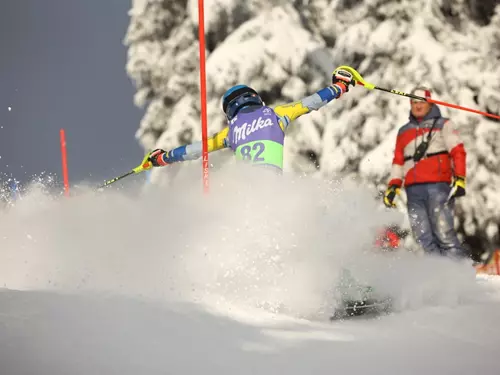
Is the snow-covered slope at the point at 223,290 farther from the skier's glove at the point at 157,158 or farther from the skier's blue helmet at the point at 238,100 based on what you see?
the skier's glove at the point at 157,158

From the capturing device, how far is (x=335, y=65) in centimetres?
868

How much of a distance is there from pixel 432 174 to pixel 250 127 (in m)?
1.78

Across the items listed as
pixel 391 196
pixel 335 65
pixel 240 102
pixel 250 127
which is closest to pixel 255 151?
pixel 250 127

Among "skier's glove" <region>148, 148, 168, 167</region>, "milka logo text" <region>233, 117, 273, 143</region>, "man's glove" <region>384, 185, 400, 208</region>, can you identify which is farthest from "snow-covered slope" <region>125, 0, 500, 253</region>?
"milka logo text" <region>233, 117, 273, 143</region>

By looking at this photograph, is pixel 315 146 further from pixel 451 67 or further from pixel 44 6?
pixel 44 6

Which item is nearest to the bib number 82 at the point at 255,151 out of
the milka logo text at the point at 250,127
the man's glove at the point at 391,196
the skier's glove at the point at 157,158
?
the milka logo text at the point at 250,127

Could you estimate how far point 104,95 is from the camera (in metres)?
59.2

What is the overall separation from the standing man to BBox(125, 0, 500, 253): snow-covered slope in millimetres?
2548

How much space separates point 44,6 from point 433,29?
65487mm

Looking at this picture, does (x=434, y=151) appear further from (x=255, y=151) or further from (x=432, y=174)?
(x=255, y=151)

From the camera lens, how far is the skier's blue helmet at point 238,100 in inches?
172

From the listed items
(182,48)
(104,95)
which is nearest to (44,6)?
(104,95)

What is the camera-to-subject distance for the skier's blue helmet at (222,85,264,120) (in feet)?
14.4

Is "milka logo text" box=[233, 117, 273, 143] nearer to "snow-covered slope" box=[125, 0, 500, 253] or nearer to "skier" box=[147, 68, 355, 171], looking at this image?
"skier" box=[147, 68, 355, 171]
